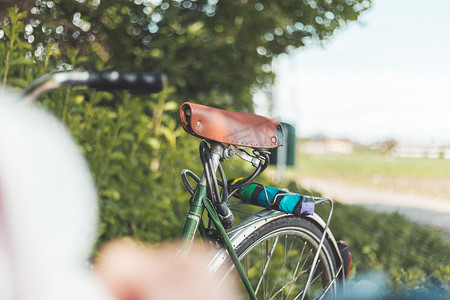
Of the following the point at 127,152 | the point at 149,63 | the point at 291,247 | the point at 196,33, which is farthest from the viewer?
the point at 149,63

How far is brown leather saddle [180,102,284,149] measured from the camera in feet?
4.12

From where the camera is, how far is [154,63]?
3.23 m

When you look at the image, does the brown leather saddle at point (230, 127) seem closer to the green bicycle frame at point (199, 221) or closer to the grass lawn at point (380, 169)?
the green bicycle frame at point (199, 221)

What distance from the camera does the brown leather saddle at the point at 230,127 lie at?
4.12 ft

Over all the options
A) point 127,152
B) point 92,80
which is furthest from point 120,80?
point 127,152

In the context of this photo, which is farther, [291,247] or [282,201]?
[291,247]

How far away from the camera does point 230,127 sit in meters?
1.33

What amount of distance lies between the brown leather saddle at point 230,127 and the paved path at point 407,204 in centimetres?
403

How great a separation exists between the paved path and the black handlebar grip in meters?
4.57

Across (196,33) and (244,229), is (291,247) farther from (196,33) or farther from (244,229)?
(196,33)

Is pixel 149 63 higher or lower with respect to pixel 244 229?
higher

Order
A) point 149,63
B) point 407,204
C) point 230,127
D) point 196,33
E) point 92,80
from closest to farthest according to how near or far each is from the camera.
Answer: point 92,80 < point 230,127 < point 196,33 < point 149,63 < point 407,204

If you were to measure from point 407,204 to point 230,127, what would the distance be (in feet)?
23.4

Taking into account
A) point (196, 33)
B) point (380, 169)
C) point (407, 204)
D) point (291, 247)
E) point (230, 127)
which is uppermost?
point (196, 33)
